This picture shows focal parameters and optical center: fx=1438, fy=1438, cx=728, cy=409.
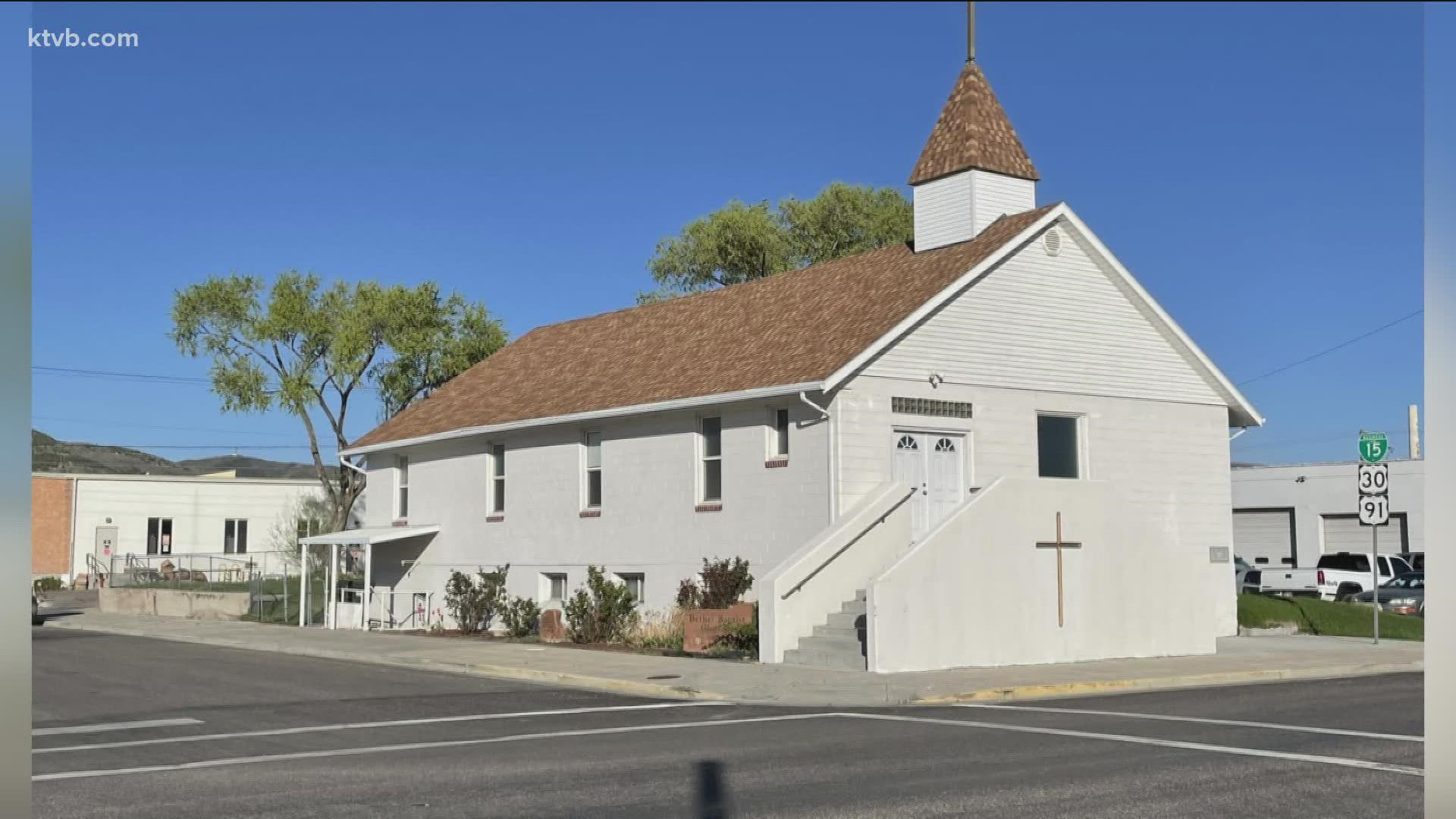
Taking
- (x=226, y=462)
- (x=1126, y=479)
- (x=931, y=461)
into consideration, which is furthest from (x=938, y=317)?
(x=226, y=462)

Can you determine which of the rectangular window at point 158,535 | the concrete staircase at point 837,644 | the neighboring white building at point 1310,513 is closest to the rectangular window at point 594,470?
the concrete staircase at point 837,644

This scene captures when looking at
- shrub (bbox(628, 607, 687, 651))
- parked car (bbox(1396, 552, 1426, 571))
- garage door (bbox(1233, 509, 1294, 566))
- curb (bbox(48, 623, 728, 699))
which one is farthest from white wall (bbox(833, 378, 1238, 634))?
garage door (bbox(1233, 509, 1294, 566))

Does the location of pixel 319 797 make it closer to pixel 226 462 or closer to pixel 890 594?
pixel 890 594

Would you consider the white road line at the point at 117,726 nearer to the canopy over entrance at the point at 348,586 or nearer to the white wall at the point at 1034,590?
the white wall at the point at 1034,590

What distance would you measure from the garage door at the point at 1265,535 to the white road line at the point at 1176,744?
3988cm

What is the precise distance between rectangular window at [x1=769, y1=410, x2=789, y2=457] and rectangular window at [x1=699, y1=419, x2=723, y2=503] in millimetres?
1401

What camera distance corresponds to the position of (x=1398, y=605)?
34.4 meters

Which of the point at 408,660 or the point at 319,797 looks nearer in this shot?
the point at 319,797

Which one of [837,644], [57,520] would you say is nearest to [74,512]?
[57,520]

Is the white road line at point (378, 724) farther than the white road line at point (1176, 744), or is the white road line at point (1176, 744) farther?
the white road line at point (378, 724)

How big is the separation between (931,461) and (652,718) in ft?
A: 34.9

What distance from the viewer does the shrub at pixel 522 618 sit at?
2917 cm

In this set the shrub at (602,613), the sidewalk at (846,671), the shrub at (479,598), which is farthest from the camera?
the shrub at (479,598)

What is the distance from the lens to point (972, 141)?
89.8 feet
